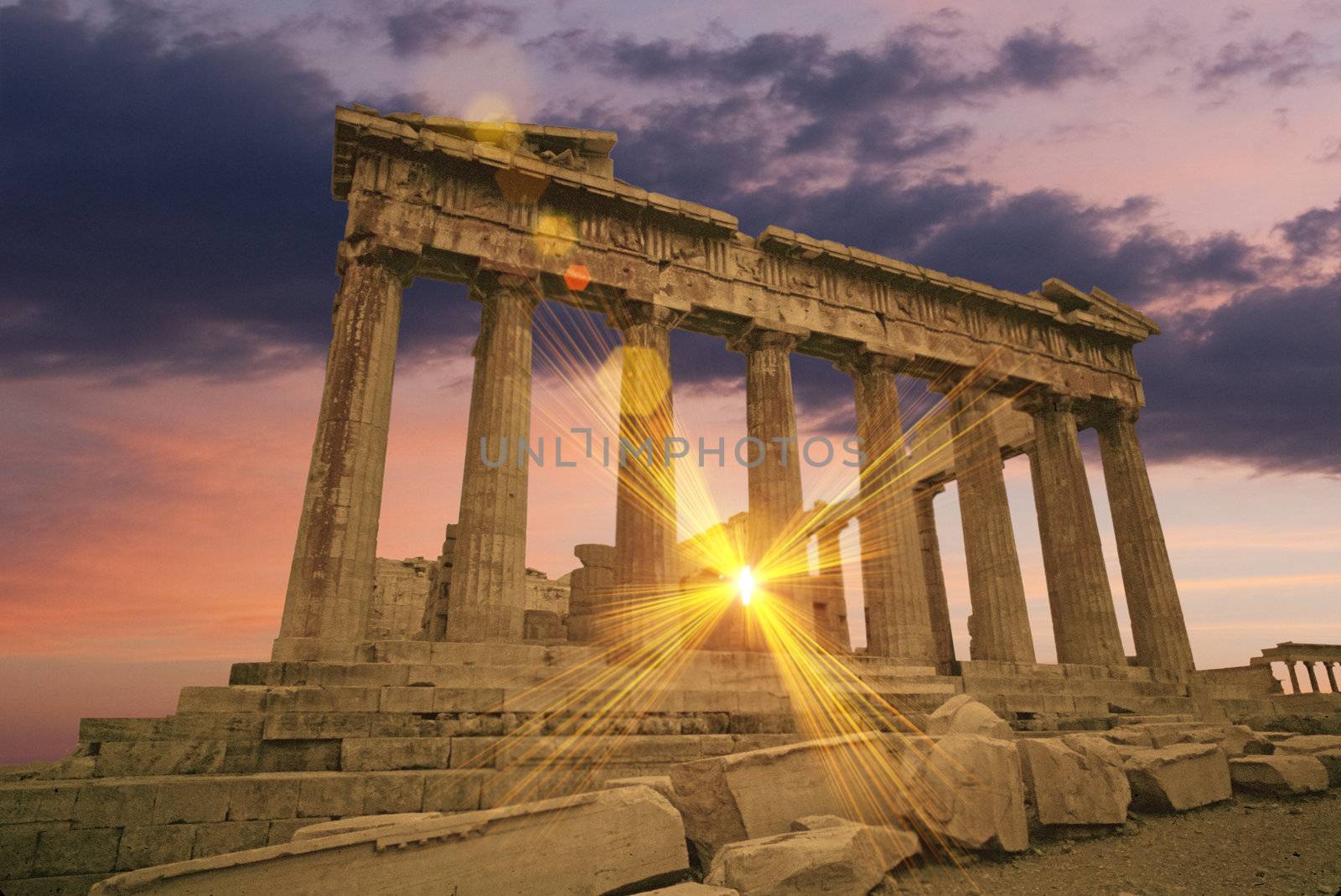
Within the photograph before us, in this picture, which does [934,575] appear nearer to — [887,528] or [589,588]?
[887,528]

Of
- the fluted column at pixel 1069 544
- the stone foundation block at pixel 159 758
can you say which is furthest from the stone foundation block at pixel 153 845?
the fluted column at pixel 1069 544

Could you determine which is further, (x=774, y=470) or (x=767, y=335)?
(x=767, y=335)

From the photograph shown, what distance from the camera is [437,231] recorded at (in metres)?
14.2

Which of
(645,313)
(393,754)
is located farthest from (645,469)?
(393,754)

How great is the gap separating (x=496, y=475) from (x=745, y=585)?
5575 millimetres

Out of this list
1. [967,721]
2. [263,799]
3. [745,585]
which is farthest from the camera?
[745,585]

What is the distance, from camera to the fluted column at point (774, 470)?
14898mm

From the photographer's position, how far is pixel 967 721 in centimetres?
770

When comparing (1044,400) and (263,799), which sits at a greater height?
(1044,400)

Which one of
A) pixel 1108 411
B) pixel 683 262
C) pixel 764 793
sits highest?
pixel 683 262

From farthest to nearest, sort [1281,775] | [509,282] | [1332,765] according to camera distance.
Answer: [509,282] < [1332,765] < [1281,775]

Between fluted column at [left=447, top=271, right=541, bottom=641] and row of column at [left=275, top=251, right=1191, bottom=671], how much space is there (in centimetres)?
3

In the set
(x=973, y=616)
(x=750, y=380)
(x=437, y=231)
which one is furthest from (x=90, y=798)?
(x=973, y=616)

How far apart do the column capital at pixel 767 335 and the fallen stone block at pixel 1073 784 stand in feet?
36.4
